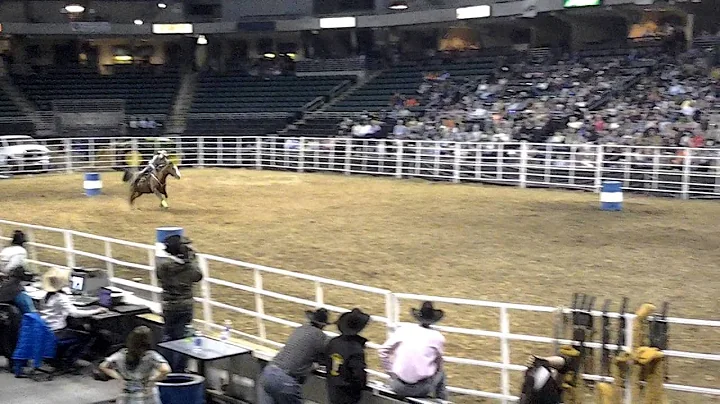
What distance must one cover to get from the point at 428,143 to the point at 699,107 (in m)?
7.41

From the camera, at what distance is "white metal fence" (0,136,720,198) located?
19.3m

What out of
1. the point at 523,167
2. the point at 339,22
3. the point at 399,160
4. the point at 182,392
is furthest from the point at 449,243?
the point at 339,22

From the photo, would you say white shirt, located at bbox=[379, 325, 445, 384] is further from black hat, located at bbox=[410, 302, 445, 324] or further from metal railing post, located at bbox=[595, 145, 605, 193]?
metal railing post, located at bbox=[595, 145, 605, 193]

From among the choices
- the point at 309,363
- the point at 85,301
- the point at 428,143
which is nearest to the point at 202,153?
the point at 428,143

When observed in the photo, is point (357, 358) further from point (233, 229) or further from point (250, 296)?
point (233, 229)

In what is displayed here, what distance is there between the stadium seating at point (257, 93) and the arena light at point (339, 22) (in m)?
2.33

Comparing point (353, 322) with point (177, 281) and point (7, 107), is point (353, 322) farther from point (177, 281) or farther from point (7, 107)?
point (7, 107)

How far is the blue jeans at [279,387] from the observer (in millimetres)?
5652

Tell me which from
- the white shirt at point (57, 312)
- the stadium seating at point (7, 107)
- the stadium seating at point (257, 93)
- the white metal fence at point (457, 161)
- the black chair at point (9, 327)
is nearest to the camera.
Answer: the white shirt at point (57, 312)

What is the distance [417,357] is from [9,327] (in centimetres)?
428

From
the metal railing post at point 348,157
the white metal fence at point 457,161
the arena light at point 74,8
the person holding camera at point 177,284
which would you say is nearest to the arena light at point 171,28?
the arena light at point 74,8

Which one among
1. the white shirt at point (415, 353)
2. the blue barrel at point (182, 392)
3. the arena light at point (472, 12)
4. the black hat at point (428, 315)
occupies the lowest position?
the blue barrel at point (182, 392)

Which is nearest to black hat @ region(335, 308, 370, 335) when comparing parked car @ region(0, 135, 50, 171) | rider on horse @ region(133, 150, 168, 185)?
rider on horse @ region(133, 150, 168, 185)

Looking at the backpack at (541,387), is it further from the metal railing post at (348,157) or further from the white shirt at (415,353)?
the metal railing post at (348,157)
